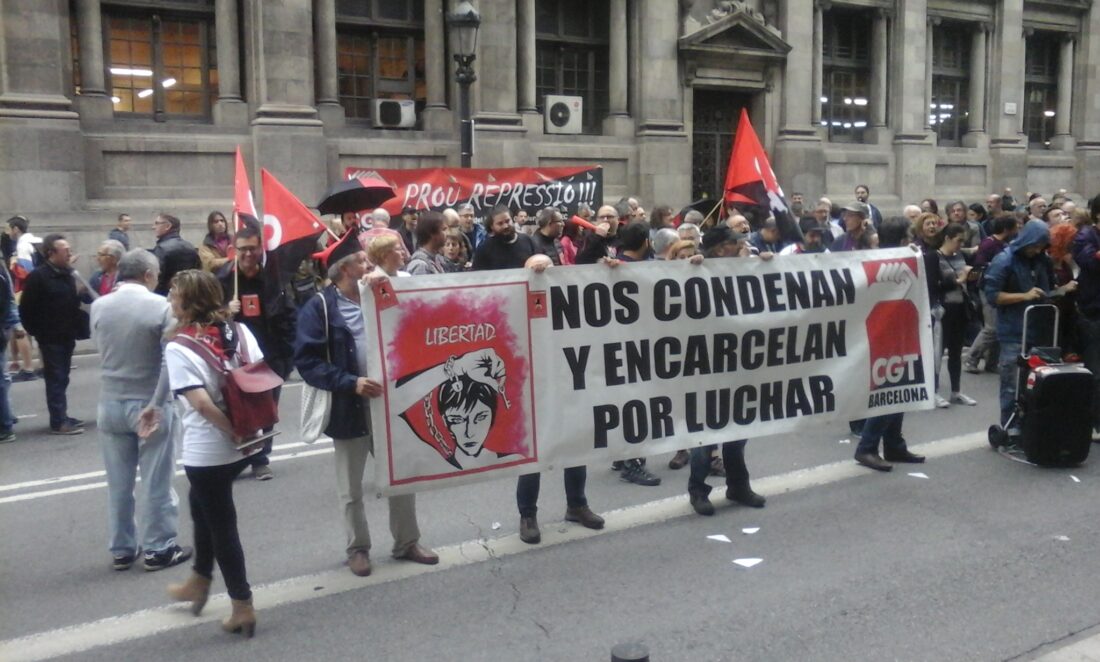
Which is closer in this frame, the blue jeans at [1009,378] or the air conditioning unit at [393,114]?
the blue jeans at [1009,378]

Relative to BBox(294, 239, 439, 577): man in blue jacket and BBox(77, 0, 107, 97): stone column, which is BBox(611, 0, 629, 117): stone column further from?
BBox(294, 239, 439, 577): man in blue jacket

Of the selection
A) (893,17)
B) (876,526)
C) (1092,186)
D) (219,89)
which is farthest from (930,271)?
(1092,186)

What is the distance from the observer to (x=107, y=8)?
17.2 m

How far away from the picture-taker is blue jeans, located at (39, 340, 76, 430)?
9406 mm

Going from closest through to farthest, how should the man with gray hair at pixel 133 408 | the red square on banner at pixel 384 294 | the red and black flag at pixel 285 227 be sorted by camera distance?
the red square on banner at pixel 384 294
the man with gray hair at pixel 133 408
the red and black flag at pixel 285 227

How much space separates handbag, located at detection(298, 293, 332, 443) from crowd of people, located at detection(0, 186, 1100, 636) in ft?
0.09

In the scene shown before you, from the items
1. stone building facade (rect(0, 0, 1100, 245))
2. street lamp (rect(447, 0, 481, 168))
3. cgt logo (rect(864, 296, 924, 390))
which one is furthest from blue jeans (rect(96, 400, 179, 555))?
stone building facade (rect(0, 0, 1100, 245))

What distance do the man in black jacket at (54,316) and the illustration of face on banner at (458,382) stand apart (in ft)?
17.5

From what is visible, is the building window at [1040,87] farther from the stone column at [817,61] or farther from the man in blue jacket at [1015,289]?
the man in blue jacket at [1015,289]

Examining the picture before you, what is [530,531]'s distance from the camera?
6.16 meters

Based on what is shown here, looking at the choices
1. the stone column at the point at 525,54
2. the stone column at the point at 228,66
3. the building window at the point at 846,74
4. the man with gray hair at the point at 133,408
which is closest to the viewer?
the man with gray hair at the point at 133,408

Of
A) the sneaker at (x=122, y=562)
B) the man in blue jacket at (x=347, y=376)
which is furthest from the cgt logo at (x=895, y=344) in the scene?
the sneaker at (x=122, y=562)

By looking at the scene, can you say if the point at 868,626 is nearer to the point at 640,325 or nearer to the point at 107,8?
the point at 640,325

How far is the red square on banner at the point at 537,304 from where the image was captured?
5863 mm
